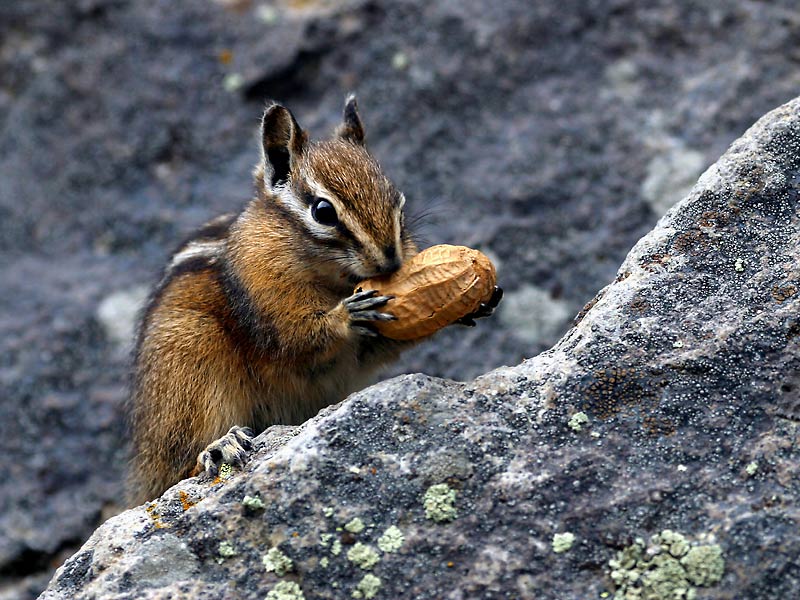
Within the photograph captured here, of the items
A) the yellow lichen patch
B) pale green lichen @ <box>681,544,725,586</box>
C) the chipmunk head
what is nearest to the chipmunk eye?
the chipmunk head

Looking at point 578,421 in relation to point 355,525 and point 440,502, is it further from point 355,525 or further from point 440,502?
point 355,525

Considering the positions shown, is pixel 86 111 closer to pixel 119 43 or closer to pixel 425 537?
pixel 119 43

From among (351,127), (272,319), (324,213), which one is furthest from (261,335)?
(351,127)

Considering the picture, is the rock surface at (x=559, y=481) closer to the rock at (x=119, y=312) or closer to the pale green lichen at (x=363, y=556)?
the pale green lichen at (x=363, y=556)

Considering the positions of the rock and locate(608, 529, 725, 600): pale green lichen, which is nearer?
locate(608, 529, 725, 600): pale green lichen

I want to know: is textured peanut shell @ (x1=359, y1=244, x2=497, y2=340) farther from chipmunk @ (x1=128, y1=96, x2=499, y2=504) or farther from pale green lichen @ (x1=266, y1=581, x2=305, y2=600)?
pale green lichen @ (x1=266, y1=581, x2=305, y2=600)
